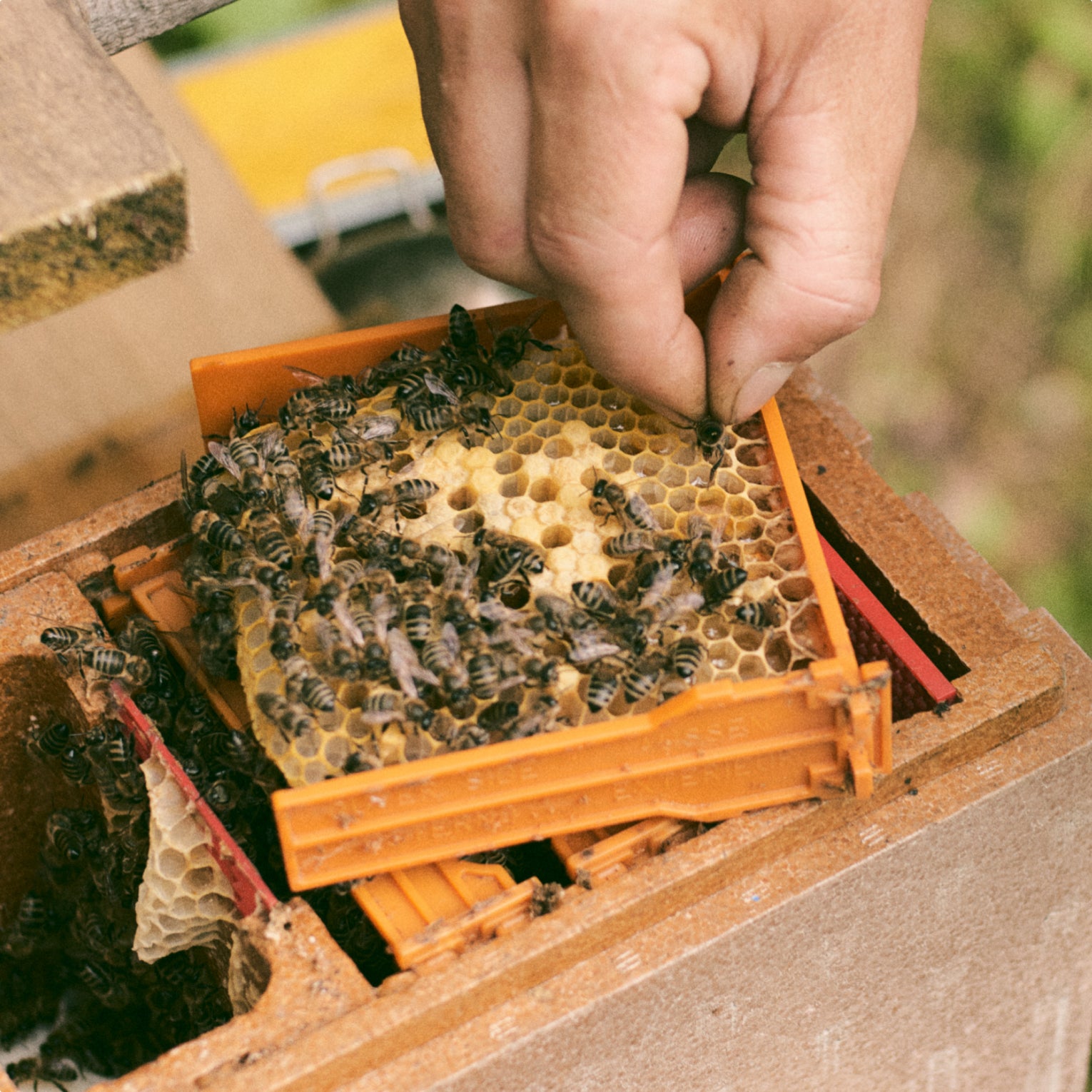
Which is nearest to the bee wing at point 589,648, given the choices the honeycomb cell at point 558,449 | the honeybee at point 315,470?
the honeycomb cell at point 558,449

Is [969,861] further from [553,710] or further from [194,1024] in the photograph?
[194,1024]

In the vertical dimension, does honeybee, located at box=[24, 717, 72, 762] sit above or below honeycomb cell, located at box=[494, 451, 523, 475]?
below

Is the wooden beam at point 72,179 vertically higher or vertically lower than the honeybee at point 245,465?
higher

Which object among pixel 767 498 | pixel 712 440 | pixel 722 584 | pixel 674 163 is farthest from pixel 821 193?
pixel 722 584

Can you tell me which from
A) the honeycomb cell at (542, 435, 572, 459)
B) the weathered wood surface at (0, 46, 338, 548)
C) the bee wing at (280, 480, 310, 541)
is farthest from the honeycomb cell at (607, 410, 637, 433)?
the weathered wood surface at (0, 46, 338, 548)

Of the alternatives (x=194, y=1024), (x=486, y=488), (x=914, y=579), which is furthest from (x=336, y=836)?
(x=914, y=579)

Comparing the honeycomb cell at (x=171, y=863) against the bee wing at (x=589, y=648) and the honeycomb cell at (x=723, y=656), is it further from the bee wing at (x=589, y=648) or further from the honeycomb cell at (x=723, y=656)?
the honeycomb cell at (x=723, y=656)

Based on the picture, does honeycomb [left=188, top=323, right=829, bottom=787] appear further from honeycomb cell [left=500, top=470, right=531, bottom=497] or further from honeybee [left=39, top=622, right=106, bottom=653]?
honeybee [left=39, top=622, right=106, bottom=653]

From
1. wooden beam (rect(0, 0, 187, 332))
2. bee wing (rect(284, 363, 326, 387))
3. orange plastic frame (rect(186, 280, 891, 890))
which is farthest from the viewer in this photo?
bee wing (rect(284, 363, 326, 387))
